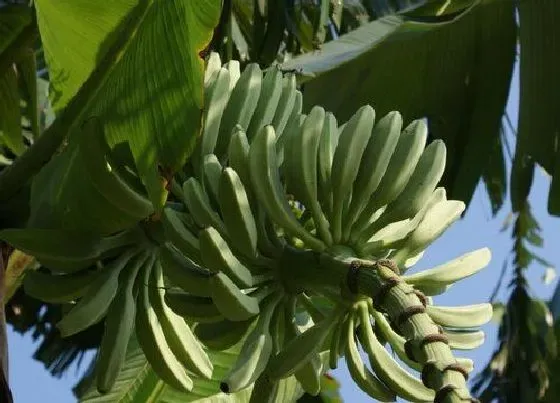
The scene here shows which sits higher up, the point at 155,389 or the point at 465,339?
the point at 465,339

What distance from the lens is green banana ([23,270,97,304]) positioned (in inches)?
Answer: 35.4

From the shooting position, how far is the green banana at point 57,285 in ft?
2.95

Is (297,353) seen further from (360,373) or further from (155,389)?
(155,389)

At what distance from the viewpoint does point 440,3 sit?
1669 mm

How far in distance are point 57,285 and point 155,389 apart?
292mm

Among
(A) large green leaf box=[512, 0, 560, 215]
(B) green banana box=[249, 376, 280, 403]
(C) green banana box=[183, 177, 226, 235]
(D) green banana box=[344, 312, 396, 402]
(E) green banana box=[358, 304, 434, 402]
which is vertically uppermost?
(C) green banana box=[183, 177, 226, 235]

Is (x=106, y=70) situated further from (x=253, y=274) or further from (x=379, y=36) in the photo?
(x=379, y=36)

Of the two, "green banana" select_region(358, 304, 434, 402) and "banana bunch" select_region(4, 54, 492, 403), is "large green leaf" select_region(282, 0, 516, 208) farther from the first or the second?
"green banana" select_region(358, 304, 434, 402)

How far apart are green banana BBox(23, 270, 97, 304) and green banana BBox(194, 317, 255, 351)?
0.48 feet

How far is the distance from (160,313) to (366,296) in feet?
0.84

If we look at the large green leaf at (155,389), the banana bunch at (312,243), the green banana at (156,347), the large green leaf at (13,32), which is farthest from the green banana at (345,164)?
the large green leaf at (13,32)

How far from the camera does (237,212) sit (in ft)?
2.43

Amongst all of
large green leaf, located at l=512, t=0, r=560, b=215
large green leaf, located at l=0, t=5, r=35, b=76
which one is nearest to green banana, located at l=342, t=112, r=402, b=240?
large green leaf, located at l=0, t=5, r=35, b=76

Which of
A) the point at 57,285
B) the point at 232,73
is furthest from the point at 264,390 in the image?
the point at 232,73
